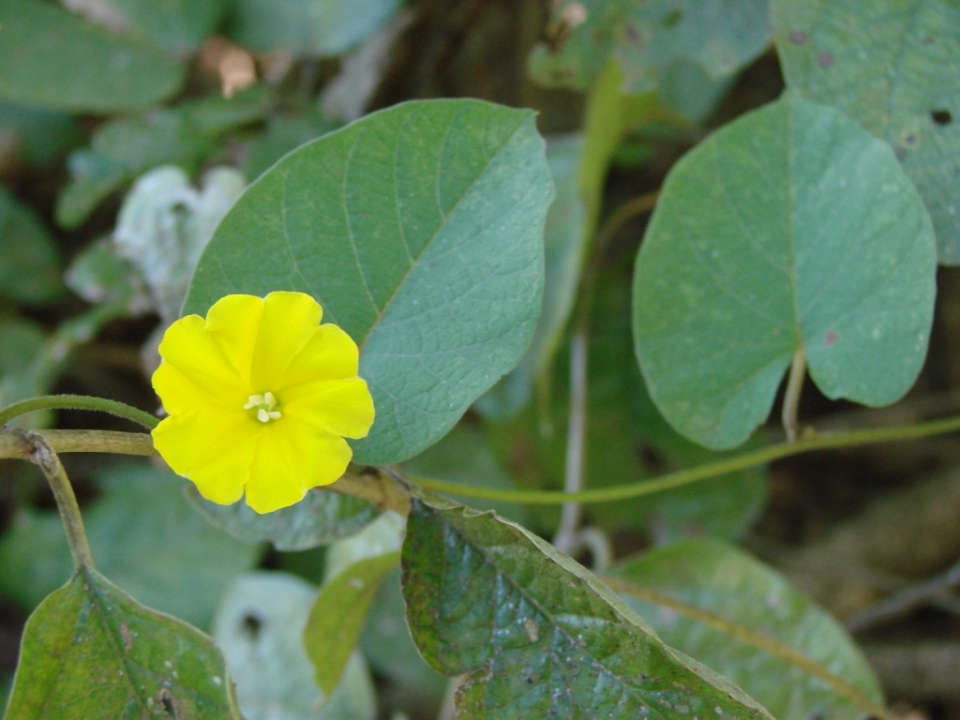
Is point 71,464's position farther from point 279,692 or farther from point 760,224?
point 760,224

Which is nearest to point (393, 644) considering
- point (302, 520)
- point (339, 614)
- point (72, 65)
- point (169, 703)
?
point (339, 614)

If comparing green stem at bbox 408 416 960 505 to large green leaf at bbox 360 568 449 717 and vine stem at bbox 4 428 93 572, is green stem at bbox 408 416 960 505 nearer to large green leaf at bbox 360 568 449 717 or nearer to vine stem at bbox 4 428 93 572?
vine stem at bbox 4 428 93 572

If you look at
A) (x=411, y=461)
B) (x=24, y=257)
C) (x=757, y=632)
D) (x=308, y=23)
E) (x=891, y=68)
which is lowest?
(x=757, y=632)

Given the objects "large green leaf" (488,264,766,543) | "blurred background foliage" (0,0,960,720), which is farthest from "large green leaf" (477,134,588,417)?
"large green leaf" (488,264,766,543)

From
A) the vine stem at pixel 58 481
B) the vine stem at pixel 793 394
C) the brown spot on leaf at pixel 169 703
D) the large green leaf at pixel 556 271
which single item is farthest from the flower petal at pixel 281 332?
the large green leaf at pixel 556 271

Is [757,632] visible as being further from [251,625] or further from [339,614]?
[251,625]

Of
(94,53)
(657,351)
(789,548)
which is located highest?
(94,53)

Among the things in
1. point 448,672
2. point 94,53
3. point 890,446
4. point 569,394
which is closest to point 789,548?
point 890,446
